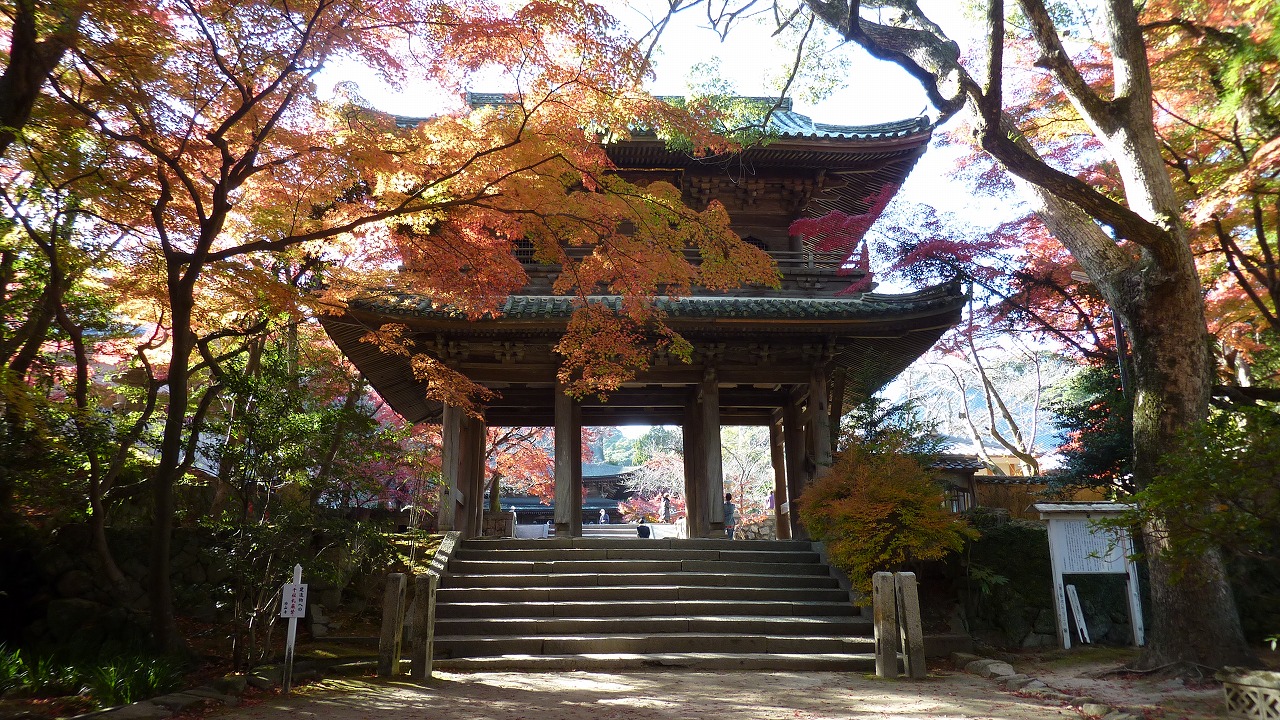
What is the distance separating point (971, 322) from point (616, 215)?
842 cm

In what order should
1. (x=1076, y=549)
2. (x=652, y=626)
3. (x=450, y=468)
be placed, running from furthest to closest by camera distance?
(x=450, y=468) < (x=1076, y=549) < (x=652, y=626)

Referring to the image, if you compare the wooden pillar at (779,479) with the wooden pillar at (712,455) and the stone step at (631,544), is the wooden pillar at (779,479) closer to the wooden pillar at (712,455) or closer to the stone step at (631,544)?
the wooden pillar at (712,455)

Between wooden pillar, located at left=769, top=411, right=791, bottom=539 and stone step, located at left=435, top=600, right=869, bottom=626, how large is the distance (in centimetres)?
434

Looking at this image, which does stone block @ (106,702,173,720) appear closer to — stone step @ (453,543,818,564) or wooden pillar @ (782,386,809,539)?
stone step @ (453,543,818,564)

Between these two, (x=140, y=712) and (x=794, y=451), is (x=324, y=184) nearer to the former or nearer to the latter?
(x=140, y=712)

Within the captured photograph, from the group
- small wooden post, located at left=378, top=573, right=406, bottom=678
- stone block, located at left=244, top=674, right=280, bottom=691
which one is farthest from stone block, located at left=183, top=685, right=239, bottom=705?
small wooden post, located at left=378, top=573, right=406, bottom=678

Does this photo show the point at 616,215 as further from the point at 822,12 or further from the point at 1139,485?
the point at 1139,485

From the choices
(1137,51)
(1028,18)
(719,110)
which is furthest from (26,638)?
(1137,51)

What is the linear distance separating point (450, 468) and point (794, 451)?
5686 millimetres

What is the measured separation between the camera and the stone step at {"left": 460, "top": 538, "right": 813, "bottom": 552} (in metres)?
9.86

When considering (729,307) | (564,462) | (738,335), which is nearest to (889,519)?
(729,307)

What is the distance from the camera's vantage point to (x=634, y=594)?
8750mm

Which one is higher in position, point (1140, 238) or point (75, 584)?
point (1140, 238)

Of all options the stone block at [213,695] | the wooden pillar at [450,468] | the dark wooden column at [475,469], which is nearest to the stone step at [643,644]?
the stone block at [213,695]
